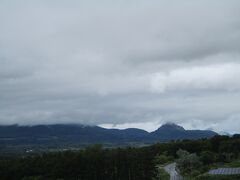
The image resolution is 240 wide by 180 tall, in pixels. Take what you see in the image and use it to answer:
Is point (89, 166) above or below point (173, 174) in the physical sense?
above

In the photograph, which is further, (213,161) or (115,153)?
(213,161)

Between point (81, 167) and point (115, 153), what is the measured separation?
720 cm

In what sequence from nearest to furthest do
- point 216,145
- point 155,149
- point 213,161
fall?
point 213,161
point 216,145
point 155,149

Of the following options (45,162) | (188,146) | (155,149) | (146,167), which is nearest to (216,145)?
(188,146)

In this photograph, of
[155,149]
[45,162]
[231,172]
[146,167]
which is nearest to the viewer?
[231,172]

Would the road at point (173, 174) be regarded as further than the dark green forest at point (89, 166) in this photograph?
Yes

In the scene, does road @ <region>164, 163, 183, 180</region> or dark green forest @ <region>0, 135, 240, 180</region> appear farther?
road @ <region>164, 163, 183, 180</region>

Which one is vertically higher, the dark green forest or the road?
the dark green forest

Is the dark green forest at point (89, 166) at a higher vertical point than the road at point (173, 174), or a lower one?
higher

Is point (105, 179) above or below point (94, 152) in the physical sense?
below

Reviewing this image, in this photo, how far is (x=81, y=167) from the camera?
76125mm

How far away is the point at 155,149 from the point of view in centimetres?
12431

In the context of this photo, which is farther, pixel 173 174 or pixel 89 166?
pixel 173 174

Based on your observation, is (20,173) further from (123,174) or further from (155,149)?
(155,149)
